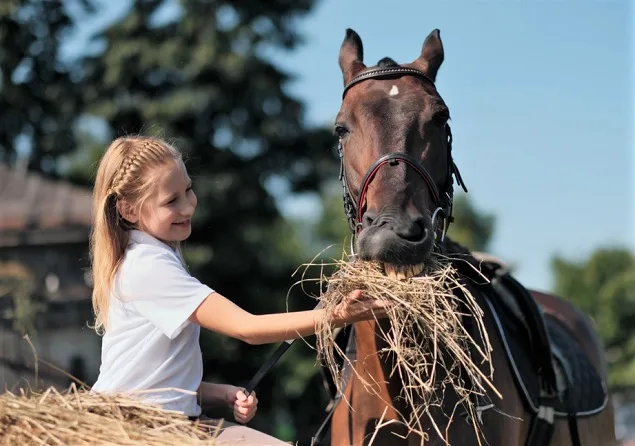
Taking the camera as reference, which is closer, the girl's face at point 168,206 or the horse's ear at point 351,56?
the girl's face at point 168,206

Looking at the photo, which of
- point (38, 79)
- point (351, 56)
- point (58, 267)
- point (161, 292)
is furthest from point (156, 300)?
point (38, 79)

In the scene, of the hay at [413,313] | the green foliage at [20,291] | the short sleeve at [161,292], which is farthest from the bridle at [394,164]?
the green foliage at [20,291]

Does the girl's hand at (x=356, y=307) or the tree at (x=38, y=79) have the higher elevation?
the tree at (x=38, y=79)

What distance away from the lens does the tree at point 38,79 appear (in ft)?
62.7

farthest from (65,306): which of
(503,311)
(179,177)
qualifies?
(179,177)

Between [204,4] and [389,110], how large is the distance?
14.9m

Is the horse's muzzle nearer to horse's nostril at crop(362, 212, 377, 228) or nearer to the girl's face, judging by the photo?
horse's nostril at crop(362, 212, 377, 228)

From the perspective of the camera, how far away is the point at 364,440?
12.9 feet

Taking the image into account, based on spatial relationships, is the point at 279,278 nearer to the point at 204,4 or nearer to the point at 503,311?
the point at 204,4

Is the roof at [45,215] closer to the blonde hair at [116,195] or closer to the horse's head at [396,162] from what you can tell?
the horse's head at [396,162]

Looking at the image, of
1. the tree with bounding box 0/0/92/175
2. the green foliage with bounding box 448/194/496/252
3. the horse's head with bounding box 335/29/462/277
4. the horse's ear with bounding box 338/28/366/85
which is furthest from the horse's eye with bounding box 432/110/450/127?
the green foliage with bounding box 448/194/496/252

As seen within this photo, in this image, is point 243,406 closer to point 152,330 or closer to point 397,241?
point 152,330

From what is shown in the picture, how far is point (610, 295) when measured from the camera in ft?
151

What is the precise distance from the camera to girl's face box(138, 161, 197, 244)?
11.1 feet
